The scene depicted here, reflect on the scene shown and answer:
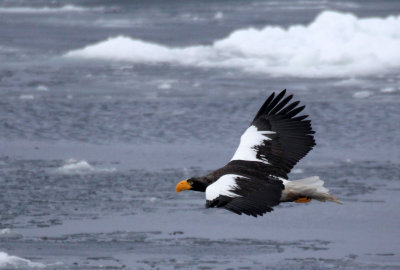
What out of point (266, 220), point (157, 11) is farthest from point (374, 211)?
point (157, 11)

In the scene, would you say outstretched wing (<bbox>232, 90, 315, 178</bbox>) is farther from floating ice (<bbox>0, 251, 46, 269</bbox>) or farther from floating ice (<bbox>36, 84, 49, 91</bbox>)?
floating ice (<bbox>36, 84, 49, 91</bbox>)

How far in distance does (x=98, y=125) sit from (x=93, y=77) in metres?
4.32

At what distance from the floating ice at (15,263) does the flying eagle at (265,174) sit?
300 centimetres

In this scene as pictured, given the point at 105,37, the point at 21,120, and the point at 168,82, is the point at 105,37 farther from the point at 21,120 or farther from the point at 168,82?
the point at 21,120

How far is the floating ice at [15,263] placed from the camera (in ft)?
33.7

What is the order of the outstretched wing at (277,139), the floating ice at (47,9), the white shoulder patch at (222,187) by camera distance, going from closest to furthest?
the white shoulder patch at (222,187), the outstretched wing at (277,139), the floating ice at (47,9)

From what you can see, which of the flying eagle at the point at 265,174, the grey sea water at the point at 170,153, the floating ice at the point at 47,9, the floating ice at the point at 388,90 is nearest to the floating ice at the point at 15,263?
the grey sea water at the point at 170,153

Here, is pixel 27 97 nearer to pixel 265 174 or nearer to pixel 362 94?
pixel 362 94

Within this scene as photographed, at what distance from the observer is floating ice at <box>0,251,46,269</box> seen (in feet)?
33.7

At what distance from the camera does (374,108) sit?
17094mm

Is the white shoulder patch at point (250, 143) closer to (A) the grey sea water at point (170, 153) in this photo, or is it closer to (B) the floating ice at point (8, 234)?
(A) the grey sea water at point (170, 153)

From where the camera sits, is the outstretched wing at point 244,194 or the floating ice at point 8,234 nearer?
the outstretched wing at point 244,194

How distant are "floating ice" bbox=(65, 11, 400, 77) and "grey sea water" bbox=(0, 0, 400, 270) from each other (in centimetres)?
7

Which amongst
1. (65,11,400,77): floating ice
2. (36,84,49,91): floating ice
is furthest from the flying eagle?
(65,11,400,77): floating ice
